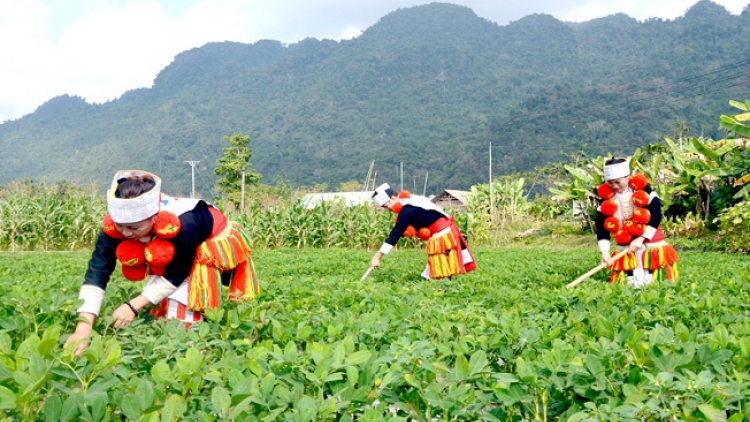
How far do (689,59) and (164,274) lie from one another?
9642cm

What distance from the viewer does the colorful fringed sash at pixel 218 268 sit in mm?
3641

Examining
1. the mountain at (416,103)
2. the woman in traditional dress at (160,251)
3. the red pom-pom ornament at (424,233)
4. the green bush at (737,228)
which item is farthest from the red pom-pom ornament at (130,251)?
the mountain at (416,103)

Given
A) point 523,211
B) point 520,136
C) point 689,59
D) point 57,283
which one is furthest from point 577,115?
point 57,283

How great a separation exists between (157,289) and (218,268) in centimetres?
41

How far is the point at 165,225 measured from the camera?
3.29 meters

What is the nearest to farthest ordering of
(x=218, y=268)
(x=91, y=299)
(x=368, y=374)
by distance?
(x=368, y=374), (x=91, y=299), (x=218, y=268)

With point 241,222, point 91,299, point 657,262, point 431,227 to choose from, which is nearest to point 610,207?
point 657,262

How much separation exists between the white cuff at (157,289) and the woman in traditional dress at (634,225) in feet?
15.1

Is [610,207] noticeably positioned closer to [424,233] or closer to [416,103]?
[424,233]

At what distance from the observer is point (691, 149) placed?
676 inches

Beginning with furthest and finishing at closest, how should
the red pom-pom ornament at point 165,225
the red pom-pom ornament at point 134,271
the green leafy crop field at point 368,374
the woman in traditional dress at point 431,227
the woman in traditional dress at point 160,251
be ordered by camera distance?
the woman in traditional dress at point 431,227
the red pom-pom ornament at point 134,271
the red pom-pom ornament at point 165,225
the woman in traditional dress at point 160,251
the green leafy crop field at point 368,374

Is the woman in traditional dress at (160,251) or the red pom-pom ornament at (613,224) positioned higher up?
the woman in traditional dress at (160,251)

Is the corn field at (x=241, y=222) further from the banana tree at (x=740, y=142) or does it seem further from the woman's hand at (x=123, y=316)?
the woman's hand at (x=123, y=316)

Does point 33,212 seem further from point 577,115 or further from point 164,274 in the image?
point 577,115
